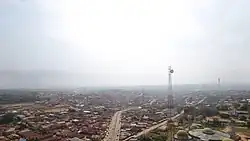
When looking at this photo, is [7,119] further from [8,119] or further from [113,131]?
[113,131]

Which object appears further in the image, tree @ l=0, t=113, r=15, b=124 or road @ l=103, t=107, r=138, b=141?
tree @ l=0, t=113, r=15, b=124

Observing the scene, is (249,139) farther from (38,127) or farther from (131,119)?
(38,127)

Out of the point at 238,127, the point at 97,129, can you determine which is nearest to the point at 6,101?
the point at 97,129

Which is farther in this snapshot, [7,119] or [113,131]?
[7,119]

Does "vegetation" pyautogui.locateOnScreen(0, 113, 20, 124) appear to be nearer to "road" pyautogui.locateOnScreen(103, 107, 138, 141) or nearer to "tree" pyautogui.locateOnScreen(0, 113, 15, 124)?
"tree" pyautogui.locateOnScreen(0, 113, 15, 124)

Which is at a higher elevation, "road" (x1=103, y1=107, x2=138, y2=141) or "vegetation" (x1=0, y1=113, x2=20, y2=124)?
"vegetation" (x1=0, y1=113, x2=20, y2=124)

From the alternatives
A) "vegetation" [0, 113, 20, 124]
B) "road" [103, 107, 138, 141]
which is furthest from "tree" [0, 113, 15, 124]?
"road" [103, 107, 138, 141]

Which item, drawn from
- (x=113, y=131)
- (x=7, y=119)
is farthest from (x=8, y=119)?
(x=113, y=131)

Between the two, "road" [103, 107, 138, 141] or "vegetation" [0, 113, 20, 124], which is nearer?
"road" [103, 107, 138, 141]

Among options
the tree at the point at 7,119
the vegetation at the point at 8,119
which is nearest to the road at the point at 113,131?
the vegetation at the point at 8,119

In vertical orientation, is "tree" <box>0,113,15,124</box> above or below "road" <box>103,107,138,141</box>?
above

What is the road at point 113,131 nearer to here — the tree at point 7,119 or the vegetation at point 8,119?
the vegetation at point 8,119
